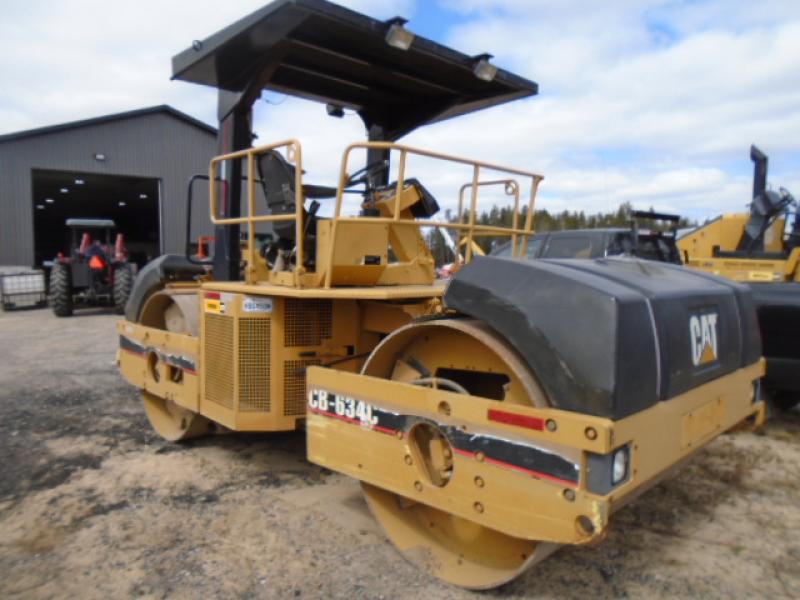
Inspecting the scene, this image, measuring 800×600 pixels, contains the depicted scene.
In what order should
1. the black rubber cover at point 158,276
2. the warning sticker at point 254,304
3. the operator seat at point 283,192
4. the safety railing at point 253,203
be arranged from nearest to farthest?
the safety railing at point 253,203, the warning sticker at point 254,304, the operator seat at point 283,192, the black rubber cover at point 158,276

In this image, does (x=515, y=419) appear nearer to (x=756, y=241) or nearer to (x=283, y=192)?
(x=283, y=192)

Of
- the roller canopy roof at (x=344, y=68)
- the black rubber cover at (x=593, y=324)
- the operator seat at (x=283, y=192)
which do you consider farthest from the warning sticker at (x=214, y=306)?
the black rubber cover at (x=593, y=324)

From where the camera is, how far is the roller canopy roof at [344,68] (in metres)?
3.48

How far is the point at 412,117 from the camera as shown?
486 centimetres

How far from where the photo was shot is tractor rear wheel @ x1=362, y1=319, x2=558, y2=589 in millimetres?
2572

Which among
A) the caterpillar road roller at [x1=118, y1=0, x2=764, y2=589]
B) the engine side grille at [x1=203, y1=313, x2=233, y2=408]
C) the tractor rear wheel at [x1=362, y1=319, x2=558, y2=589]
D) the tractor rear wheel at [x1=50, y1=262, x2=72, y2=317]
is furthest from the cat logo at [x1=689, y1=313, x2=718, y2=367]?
the tractor rear wheel at [x1=50, y1=262, x2=72, y2=317]

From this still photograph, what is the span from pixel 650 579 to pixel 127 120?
906 inches

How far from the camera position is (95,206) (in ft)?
111

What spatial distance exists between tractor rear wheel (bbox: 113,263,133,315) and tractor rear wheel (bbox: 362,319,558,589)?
13.0 meters

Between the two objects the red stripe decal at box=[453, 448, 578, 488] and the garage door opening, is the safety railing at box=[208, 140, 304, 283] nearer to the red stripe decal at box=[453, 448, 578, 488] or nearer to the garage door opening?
the red stripe decal at box=[453, 448, 578, 488]

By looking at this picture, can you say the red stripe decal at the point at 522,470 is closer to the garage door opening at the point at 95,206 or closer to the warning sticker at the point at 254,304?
the warning sticker at the point at 254,304

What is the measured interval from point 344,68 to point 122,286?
12.2 m

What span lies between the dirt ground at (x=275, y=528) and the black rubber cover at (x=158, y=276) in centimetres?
104

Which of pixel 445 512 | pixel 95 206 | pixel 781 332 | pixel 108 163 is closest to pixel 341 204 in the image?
pixel 445 512
